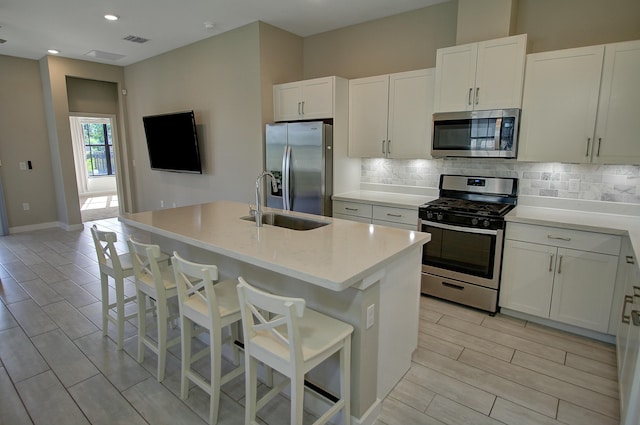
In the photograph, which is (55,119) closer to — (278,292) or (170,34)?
(170,34)

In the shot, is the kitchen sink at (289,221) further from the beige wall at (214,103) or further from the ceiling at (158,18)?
the ceiling at (158,18)

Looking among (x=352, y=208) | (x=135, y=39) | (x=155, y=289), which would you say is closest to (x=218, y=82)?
(x=135, y=39)

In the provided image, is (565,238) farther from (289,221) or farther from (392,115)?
(289,221)

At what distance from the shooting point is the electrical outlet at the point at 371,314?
74.8 inches

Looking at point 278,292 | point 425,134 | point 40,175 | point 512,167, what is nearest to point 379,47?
point 425,134

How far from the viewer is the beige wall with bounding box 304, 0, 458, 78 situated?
12.5ft

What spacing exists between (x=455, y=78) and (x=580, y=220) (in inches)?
64.6

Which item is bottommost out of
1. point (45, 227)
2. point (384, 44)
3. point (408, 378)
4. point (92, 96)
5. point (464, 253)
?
point (408, 378)

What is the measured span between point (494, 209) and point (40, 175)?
24.3 feet

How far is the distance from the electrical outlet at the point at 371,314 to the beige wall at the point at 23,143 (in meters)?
7.08

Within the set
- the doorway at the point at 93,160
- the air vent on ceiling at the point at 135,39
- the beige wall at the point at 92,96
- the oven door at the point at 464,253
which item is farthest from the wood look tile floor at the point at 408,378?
the doorway at the point at 93,160

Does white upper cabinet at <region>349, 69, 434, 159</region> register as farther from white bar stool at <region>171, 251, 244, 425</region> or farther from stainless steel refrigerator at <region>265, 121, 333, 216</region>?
white bar stool at <region>171, 251, 244, 425</region>

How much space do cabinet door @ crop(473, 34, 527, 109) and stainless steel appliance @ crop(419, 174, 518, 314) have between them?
797mm

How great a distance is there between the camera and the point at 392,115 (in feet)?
12.9
